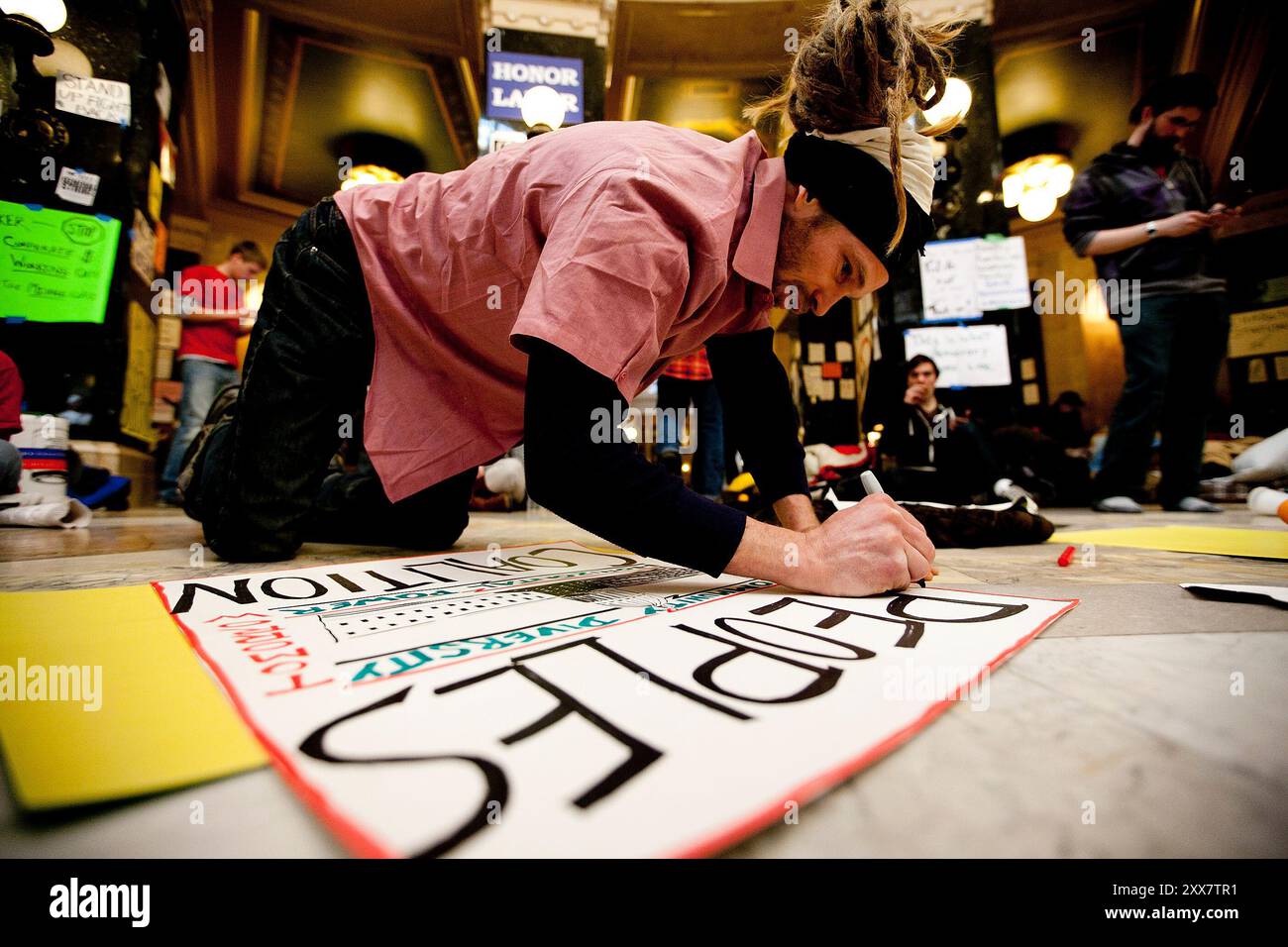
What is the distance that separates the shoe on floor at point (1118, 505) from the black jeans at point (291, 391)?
269 centimetres

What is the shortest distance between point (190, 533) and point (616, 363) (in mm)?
1608

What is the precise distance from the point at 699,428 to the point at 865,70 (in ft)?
7.49

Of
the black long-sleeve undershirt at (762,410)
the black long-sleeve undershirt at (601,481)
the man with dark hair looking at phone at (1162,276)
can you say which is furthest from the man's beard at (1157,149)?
the black long-sleeve undershirt at (601,481)

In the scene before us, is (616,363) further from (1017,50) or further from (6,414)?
(1017,50)

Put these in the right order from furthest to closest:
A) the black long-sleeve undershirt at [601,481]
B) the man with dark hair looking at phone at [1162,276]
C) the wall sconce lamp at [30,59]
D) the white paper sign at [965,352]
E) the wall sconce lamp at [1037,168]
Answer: the wall sconce lamp at [1037,168] < the white paper sign at [965,352] < the wall sconce lamp at [30,59] < the man with dark hair looking at phone at [1162,276] < the black long-sleeve undershirt at [601,481]

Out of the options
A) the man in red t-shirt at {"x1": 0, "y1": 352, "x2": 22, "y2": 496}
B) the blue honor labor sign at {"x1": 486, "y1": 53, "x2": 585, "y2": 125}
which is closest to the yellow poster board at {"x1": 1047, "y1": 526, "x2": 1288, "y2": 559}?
the man in red t-shirt at {"x1": 0, "y1": 352, "x2": 22, "y2": 496}

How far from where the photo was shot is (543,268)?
0.58 m

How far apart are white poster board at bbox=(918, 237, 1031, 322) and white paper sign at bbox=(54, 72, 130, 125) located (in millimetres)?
4295

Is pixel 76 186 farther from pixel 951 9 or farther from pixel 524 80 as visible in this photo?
pixel 951 9

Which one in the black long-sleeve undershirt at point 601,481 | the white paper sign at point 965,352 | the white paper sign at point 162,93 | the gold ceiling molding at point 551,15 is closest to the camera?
the black long-sleeve undershirt at point 601,481

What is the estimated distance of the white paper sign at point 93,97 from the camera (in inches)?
97.7

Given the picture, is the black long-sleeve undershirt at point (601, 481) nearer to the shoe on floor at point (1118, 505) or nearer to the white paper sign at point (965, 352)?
the shoe on floor at point (1118, 505)

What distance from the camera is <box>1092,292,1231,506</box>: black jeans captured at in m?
2.13
